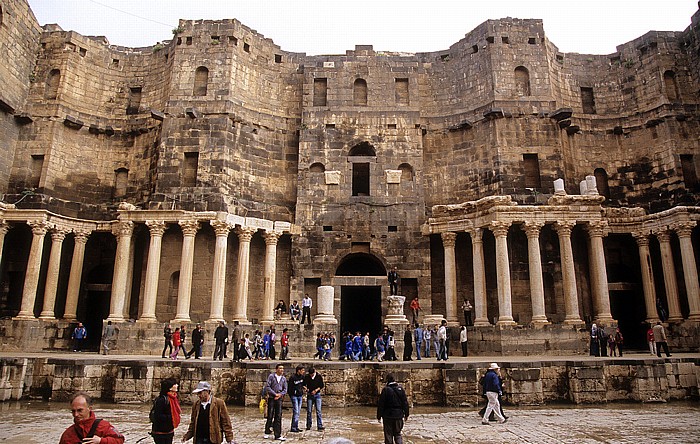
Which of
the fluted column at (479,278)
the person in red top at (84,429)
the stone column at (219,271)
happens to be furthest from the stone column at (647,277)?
the person in red top at (84,429)

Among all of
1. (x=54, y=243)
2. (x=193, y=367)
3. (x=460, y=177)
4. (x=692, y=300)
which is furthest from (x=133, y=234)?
(x=692, y=300)

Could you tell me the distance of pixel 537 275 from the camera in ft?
80.6

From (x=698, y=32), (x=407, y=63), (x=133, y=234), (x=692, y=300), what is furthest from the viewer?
(x=407, y=63)

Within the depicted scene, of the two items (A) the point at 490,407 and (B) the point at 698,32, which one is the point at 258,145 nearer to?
(A) the point at 490,407

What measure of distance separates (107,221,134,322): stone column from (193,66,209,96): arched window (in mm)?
8622

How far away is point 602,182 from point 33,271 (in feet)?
99.8

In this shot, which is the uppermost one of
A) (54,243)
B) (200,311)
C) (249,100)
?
(249,100)

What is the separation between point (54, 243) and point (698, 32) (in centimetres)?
3626

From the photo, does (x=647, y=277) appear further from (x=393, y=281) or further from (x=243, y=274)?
(x=243, y=274)

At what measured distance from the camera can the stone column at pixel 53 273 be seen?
25906 mm

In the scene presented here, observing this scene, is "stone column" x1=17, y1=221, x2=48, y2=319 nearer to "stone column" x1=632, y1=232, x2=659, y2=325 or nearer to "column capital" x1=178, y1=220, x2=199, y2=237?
"column capital" x1=178, y1=220, x2=199, y2=237

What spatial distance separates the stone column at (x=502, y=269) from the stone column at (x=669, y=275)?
26.2ft

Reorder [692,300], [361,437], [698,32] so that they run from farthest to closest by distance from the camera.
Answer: [698,32]
[692,300]
[361,437]

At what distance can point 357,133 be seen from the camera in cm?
3019
